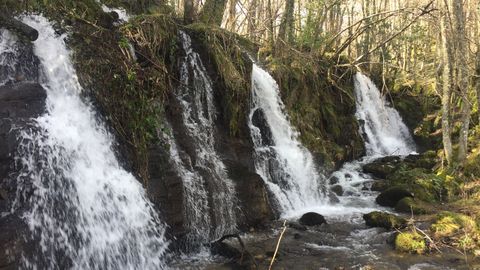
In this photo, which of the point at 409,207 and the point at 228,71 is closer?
the point at 228,71

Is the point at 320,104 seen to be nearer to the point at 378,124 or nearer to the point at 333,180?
the point at 333,180

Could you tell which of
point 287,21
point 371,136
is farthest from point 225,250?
point 371,136

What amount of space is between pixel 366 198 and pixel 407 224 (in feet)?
9.39

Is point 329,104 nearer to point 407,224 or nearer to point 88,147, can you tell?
point 407,224

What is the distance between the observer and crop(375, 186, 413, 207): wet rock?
10547 mm

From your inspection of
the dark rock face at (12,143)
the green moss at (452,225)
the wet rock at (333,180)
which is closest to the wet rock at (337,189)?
the wet rock at (333,180)

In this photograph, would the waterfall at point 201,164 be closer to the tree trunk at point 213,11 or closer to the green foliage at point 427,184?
the tree trunk at point 213,11

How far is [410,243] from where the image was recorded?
7.25 m

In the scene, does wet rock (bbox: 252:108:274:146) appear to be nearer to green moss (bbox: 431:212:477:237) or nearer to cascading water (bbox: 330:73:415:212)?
cascading water (bbox: 330:73:415:212)

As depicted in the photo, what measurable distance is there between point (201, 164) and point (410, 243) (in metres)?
4.00

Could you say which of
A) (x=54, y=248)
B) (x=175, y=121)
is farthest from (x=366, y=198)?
(x=54, y=248)

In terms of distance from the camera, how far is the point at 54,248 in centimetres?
529

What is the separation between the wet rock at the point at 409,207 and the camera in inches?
381

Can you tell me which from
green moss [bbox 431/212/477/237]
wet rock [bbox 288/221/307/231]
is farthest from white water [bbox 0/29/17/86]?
green moss [bbox 431/212/477/237]
